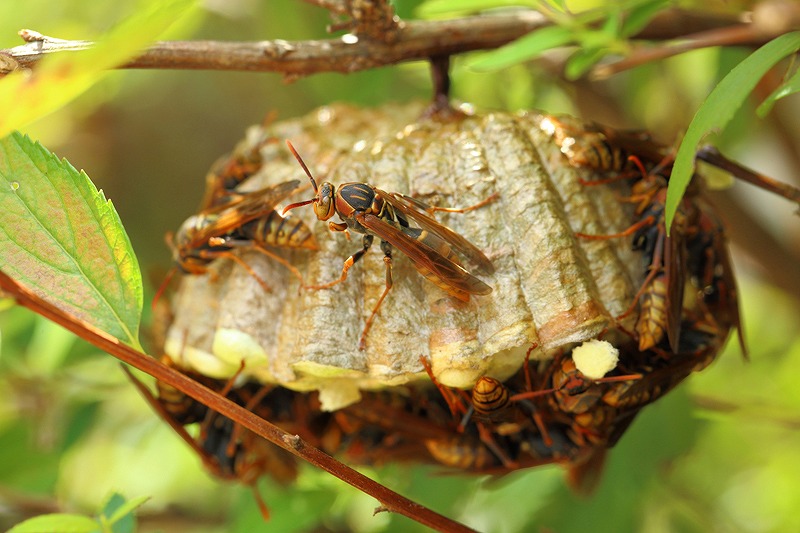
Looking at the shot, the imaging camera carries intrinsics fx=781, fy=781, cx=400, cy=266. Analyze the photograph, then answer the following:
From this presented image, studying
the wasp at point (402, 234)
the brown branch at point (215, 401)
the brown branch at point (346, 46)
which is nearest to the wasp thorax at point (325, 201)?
the wasp at point (402, 234)

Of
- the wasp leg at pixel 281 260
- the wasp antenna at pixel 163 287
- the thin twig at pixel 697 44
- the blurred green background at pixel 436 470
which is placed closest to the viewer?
the wasp leg at pixel 281 260

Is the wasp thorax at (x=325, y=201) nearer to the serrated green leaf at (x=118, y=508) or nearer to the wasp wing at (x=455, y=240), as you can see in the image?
the wasp wing at (x=455, y=240)

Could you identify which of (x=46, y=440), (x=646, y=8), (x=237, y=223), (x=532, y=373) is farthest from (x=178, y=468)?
(x=646, y=8)

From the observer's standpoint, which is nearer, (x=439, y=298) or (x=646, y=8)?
(x=439, y=298)

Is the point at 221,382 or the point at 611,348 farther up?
the point at 611,348

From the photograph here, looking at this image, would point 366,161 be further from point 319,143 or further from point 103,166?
point 103,166

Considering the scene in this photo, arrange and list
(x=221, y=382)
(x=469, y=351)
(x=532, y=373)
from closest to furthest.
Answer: (x=469, y=351)
(x=532, y=373)
(x=221, y=382)

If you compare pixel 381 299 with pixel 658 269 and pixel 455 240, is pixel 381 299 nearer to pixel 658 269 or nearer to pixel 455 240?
pixel 455 240
